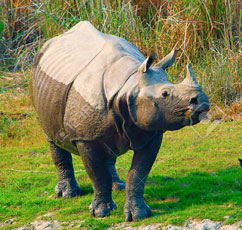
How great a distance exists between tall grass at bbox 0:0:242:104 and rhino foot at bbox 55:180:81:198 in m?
3.35

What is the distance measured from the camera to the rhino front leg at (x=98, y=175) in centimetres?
491

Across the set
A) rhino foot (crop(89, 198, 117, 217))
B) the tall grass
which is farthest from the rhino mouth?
the tall grass

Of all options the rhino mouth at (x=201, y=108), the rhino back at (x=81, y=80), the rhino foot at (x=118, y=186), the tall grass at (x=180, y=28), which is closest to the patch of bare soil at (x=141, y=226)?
the rhino back at (x=81, y=80)

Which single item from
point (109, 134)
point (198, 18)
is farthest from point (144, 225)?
point (198, 18)

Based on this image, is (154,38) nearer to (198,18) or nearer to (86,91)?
(198,18)

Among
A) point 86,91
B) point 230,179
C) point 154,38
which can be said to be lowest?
point 230,179

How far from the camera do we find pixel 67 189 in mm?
6027

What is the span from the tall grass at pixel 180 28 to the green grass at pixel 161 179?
0.89 meters

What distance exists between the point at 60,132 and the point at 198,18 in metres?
5.00

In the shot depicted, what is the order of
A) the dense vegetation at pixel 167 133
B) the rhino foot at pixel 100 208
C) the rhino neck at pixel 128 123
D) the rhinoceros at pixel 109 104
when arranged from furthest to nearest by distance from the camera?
the dense vegetation at pixel 167 133 → the rhino foot at pixel 100 208 → the rhino neck at pixel 128 123 → the rhinoceros at pixel 109 104

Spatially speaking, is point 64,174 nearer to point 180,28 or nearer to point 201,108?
point 201,108

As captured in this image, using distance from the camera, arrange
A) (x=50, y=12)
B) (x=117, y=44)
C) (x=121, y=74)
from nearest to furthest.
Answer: (x=121, y=74) < (x=117, y=44) < (x=50, y=12)

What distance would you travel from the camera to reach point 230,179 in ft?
19.8

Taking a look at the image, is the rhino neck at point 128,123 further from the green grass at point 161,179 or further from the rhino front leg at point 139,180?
the green grass at point 161,179
